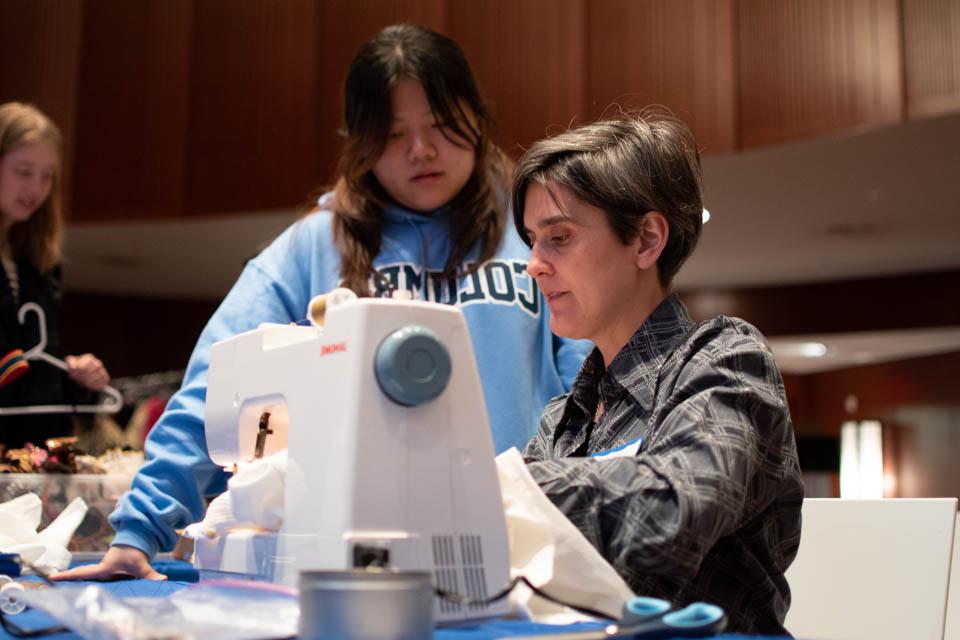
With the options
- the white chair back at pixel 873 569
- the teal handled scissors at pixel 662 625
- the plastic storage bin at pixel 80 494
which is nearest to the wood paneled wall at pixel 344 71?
the white chair back at pixel 873 569

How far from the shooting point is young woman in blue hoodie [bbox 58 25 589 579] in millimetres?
1649

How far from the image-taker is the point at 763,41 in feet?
13.8

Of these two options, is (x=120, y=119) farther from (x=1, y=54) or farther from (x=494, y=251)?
(x=494, y=251)

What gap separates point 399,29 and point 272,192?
11.6 feet

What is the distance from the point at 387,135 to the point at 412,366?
2.97ft

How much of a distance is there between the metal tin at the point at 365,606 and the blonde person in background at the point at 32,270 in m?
1.74

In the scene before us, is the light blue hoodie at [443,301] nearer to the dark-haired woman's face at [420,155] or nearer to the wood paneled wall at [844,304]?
the dark-haired woman's face at [420,155]

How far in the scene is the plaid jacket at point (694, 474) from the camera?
90 centimetres

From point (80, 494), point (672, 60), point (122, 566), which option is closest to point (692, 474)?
point (122, 566)

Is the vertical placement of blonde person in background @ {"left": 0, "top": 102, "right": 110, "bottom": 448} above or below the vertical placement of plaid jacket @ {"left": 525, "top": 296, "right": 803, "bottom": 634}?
above

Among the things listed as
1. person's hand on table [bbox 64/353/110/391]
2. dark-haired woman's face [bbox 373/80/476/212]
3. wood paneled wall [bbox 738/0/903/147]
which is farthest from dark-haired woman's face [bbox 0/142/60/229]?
wood paneled wall [bbox 738/0/903/147]

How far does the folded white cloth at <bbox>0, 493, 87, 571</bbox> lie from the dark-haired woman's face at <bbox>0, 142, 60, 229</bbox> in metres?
1.18

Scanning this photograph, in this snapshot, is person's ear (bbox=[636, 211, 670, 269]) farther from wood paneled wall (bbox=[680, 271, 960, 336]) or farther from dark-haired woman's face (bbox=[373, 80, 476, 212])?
wood paneled wall (bbox=[680, 271, 960, 336])

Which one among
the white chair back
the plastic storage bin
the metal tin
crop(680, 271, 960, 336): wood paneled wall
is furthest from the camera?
crop(680, 271, 960, 336): wood paneled wall
